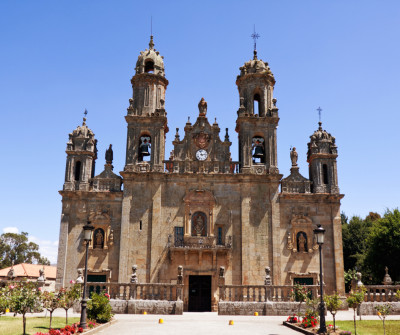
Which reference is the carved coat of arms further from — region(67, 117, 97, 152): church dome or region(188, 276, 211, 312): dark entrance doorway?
region(188, 276, 211, 312): dark entrance doorway

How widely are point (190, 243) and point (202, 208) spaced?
3050 mm

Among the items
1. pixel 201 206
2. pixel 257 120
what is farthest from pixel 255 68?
pixel 201 206

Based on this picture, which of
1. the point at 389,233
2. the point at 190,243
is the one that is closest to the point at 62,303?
the point at 190,243

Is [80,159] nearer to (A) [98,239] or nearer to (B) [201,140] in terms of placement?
(A) [98,239]

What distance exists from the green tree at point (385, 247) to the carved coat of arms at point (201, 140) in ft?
63.8

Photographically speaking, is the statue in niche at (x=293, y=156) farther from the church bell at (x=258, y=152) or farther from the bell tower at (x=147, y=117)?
the bell tower at (x=147, y=117)

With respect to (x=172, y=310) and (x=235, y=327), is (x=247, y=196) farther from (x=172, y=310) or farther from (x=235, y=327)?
(x=235, y=327)

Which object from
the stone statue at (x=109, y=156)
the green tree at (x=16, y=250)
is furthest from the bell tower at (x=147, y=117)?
the green tree at (x=16, y=250)

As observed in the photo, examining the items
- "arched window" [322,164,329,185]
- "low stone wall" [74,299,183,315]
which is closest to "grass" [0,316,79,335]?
"low stone wall" [74,299,183,315]

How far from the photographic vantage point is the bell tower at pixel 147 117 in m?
34.5

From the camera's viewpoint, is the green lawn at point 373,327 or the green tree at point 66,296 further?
the green tree at point 66,296

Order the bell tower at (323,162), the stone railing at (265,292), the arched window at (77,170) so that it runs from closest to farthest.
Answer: the stone railing at (265,292), the bell tower at (323,162), the arched window at (77,170)

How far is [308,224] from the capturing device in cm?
3353

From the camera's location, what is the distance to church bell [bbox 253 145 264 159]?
115 feet
